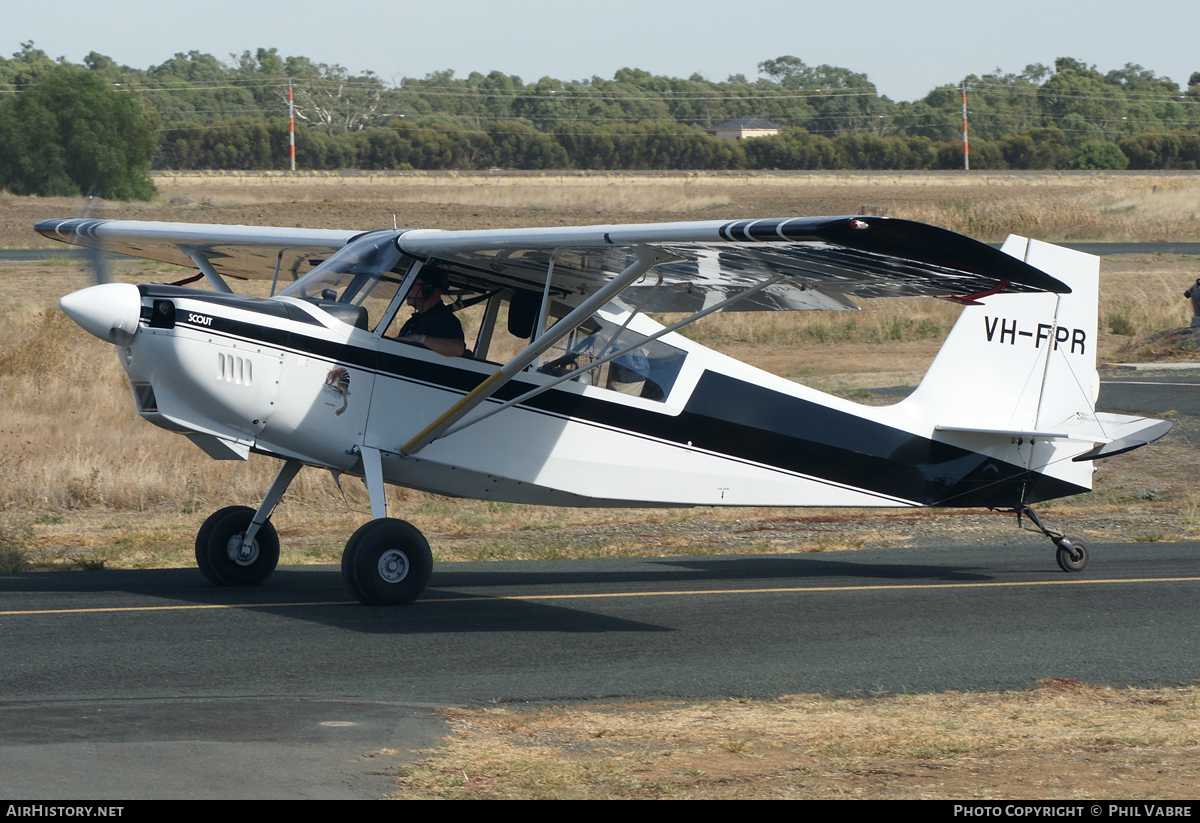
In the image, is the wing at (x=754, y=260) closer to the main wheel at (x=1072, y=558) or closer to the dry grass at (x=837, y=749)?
the dry grass at (x=837, y=749)

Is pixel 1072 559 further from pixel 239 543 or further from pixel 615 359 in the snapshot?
pixel 239 543

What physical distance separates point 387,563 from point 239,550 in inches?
65.6

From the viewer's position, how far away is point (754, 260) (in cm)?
812

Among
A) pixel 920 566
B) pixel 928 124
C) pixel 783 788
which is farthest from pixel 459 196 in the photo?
pixel 928 124

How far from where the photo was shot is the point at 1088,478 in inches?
446

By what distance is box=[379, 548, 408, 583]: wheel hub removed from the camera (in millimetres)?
9055

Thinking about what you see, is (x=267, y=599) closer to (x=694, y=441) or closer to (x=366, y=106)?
(x=694, y=441)

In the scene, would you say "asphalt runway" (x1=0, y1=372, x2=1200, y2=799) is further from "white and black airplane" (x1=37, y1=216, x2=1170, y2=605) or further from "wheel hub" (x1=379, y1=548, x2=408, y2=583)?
"white and black airplane" (x1=37, y1=216, x2=1170, y2=605)

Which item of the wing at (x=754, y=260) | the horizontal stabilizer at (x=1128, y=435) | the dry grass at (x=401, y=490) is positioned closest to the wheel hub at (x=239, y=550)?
the dry grass at (x=401, y=490)

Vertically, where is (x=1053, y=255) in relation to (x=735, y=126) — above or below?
below

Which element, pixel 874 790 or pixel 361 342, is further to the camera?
pixel 361 342

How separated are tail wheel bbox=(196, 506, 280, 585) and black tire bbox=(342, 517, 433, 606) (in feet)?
4.75

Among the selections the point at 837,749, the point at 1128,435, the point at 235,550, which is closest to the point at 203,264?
the point at 235,550
